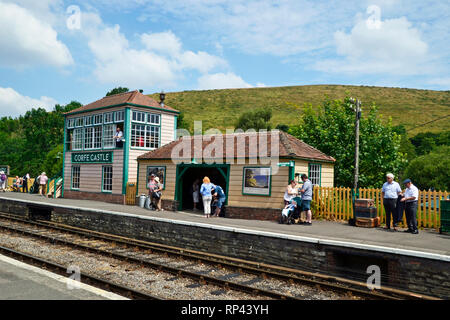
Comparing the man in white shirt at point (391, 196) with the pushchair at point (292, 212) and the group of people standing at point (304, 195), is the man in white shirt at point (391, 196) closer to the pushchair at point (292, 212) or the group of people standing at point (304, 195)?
the group of people standing at point (304, 195)

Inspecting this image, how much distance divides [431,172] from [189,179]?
32538 mm

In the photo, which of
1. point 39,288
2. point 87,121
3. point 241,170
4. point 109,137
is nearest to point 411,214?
point 241,170

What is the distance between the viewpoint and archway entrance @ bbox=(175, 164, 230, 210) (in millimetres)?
17688

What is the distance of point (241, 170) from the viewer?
1558 cm

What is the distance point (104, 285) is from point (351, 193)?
9.72 meters

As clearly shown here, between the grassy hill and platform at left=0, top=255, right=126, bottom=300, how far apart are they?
63746 millimetres

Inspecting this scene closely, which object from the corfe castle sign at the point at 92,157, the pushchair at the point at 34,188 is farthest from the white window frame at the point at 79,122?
the pushchair at the point at 34,188

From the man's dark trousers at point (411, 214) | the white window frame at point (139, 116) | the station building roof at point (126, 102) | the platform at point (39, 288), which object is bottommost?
the platform at point (39, 288)

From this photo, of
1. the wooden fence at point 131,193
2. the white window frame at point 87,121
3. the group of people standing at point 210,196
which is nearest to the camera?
the group of people standing at point 210,196

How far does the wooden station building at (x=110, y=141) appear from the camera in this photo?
21.7m

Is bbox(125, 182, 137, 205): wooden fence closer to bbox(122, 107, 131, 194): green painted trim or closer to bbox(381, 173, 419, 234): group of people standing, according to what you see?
bbox(122, 107, 131, 194): green painted trim

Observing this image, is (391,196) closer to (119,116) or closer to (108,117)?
(119,116)
